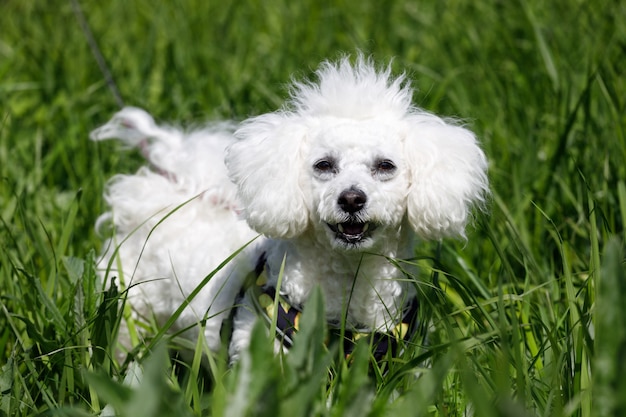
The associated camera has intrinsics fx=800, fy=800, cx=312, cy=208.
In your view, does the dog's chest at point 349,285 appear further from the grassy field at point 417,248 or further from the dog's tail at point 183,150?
the dog's tail at point 183,150

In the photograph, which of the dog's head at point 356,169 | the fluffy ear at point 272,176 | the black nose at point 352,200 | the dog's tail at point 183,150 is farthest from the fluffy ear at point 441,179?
the dog's tail at point 183,150

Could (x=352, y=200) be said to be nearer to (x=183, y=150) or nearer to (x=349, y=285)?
(x=349, y=285)

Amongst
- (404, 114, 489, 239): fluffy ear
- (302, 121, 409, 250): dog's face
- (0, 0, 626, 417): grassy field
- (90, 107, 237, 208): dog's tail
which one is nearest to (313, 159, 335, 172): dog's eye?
(302, 121, 409, 250): dog's face

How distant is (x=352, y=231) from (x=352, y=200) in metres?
0.13

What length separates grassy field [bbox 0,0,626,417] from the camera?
5.15 ft

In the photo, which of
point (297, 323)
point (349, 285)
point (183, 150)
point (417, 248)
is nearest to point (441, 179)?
point (349, 285)

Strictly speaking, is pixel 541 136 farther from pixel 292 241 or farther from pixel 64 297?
pixel 64 297

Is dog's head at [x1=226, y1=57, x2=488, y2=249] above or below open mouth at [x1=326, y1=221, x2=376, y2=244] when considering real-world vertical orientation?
above

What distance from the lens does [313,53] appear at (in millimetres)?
5234

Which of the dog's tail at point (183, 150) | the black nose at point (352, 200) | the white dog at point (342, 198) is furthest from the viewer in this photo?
the dog's tail at point (183, 150)

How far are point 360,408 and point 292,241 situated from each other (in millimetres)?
1286

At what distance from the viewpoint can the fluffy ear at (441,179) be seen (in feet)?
8.14

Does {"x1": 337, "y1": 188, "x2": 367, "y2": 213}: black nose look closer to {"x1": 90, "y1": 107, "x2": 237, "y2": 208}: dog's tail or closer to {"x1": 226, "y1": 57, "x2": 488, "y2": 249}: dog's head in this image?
{"x1": 226, "y1": 57, "x2": 488, "y2": 249}: dog's head

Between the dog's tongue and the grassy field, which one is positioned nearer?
the grassy field
